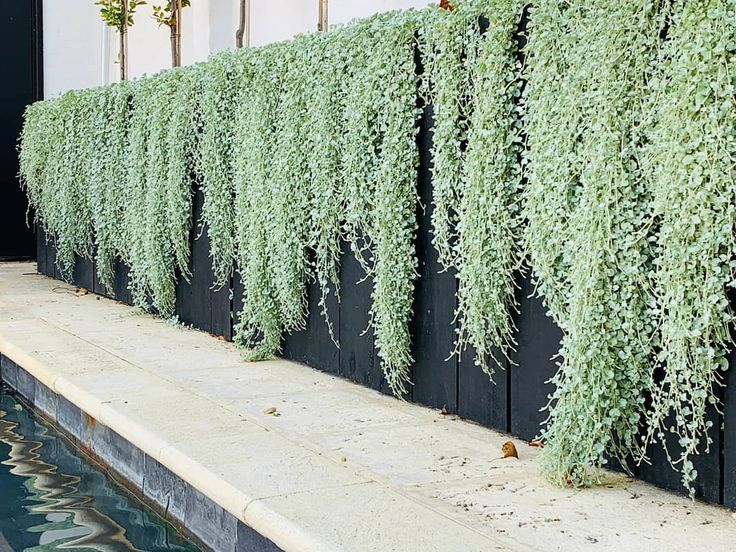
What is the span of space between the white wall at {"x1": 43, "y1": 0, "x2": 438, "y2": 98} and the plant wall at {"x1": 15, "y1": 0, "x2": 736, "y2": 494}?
2488 mm

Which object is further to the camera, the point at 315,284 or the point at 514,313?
the point at 315,284

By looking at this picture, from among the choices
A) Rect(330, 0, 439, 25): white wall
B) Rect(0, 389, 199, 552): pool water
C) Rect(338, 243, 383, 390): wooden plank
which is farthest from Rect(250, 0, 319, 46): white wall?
Rect(0, 389, 199, 552): pool water

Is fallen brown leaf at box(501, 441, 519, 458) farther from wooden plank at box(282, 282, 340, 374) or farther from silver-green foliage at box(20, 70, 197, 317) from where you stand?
silver-green foliage at box(20, 70, 197, 317)

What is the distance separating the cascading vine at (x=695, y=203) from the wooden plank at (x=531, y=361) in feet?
1.83

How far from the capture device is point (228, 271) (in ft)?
17.2

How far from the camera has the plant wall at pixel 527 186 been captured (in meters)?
2.43

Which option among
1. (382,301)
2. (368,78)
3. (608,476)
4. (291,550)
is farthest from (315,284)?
(291,550)

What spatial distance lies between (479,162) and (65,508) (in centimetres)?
193

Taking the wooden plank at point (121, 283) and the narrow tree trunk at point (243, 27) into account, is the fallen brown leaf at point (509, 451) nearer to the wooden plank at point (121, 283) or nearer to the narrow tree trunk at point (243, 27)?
the wooden plank at point (121, 283)

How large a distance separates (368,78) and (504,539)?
6.95 feet

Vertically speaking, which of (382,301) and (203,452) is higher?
(382,301)

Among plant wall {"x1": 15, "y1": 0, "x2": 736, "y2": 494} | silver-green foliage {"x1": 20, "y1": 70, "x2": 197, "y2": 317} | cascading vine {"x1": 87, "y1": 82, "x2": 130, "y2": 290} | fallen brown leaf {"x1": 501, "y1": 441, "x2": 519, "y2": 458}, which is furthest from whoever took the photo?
cascading vine {"x1": 87, "y1": 82, "x2": 130, "y2": 290}

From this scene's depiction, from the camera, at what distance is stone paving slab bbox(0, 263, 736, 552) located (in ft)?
7.61

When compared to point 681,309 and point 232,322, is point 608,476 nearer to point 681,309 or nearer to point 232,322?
point 681,309
